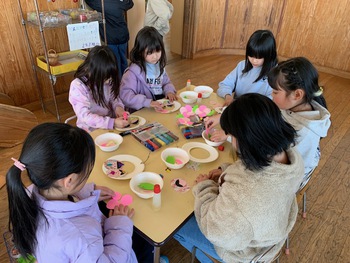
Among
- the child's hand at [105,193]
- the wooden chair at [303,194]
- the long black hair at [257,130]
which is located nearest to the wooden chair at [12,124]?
the child's hand at [105,193]

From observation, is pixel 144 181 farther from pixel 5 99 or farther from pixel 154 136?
pixel 5 99

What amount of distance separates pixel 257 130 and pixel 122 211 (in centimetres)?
58

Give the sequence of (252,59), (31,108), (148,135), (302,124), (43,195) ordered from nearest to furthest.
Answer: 1. (43,195)
2. (302,124)
3. (148,135)
4. (252,59)
5. (31,108)

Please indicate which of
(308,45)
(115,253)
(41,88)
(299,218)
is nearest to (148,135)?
(115,253)

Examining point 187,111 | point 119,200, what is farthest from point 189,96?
point 119,200

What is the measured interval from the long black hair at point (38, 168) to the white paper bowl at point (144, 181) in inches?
13.1

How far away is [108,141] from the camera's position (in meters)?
1.43

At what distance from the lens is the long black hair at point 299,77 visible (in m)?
1.35

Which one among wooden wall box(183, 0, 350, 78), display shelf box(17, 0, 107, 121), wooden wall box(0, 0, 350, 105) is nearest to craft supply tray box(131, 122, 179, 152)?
display shelf box(17, 0, 107, 121)

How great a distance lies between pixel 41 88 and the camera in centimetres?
304

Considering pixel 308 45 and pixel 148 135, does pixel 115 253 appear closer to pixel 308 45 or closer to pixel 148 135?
pixel 148 135

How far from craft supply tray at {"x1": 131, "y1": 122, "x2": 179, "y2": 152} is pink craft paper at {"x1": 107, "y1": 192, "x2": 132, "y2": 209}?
1.10 ft

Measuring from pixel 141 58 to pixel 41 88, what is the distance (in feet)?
5.47

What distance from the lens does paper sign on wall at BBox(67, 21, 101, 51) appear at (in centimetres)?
254
